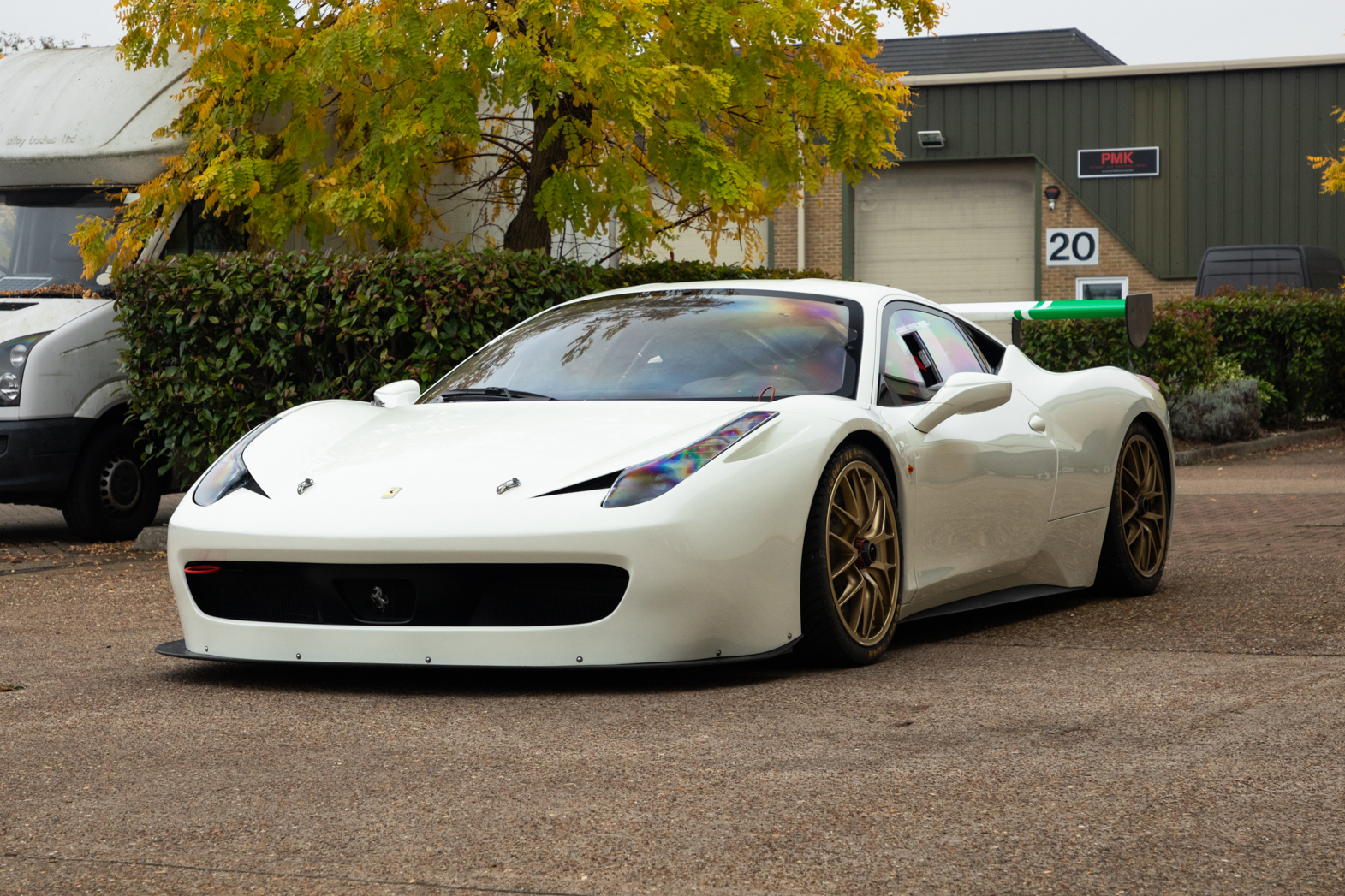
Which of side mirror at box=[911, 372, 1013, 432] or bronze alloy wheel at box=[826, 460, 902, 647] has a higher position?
side mirror at box=[911, 372, 1013, 432]

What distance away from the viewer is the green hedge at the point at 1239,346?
17.1 meters

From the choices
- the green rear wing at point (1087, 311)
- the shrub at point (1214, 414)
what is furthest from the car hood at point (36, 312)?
the shrub at point (1214, 414)

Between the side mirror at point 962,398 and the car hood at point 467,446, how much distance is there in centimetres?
66

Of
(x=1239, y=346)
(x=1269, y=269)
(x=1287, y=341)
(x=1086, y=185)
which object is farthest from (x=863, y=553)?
(x=1086, y=185)

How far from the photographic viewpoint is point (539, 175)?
10555 millimetres

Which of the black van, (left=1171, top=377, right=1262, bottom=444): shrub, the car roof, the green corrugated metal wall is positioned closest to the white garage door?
the green corrugated metal wall

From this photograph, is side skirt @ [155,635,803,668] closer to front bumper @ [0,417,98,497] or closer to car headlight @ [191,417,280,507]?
car headlight @ [191,417,280,507]

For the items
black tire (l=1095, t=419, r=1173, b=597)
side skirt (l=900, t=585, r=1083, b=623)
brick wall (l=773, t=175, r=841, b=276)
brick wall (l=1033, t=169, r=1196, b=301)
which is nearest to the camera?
side skirt (l=900, t=585, r=1083, b=623)

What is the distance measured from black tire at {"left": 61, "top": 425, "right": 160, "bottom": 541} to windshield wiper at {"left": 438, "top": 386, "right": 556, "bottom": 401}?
14.4ft

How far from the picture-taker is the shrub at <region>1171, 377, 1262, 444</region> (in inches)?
684

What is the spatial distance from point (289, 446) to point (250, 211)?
512cm

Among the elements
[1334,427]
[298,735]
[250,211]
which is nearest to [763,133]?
[250,211]

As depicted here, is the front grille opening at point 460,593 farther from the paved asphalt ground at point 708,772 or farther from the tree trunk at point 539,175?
the tree trunk at point 539,175

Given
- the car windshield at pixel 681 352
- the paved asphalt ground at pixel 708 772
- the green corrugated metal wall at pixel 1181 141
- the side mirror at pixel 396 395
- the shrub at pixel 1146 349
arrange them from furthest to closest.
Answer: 1. the green corrugated metal wall at pixel 1181 141
2. the shrub at pixel 1146 349
3. the side mirror at pixel 396 395
4. the car windshield at pixel 681 352
5. the paved asphalt ground at pixel 708 772
